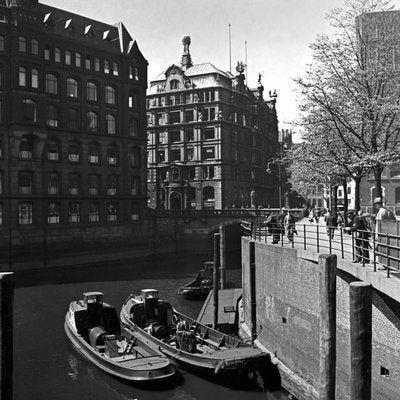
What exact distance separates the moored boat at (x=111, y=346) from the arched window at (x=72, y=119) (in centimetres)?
Result: 3802

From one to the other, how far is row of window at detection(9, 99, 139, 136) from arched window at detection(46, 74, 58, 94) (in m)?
1.80

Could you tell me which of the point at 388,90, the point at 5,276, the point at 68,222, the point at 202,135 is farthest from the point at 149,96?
the point at 5,276

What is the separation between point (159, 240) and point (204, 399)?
49.8m

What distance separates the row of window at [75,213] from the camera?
182 feet

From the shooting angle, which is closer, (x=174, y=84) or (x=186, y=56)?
(x=174, y=84)

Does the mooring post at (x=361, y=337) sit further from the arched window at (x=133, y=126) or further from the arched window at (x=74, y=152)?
the arched window at (x=133, y=126)

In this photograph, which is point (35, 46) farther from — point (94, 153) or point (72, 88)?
point (94, 153)

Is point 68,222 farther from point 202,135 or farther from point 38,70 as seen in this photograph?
point 202,135

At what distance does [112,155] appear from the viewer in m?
65.8

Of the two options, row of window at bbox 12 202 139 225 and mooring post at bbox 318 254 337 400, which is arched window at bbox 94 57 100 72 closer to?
row of window at bbox 12 202 139 225

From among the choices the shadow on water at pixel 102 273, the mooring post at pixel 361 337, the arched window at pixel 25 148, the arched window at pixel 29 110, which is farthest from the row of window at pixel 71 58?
the mooring post at pixel 361 337

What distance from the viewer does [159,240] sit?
6944 cm

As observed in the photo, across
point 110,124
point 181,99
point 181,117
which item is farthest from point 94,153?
point 181,99

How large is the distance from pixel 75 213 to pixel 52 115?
39.3ft
